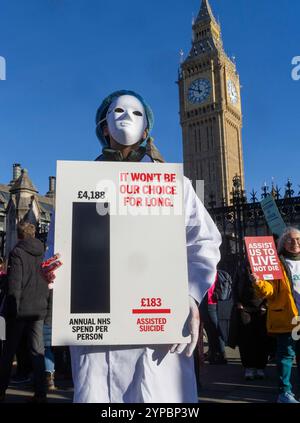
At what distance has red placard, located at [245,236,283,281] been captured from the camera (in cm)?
379

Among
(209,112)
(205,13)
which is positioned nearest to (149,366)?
(209,112)

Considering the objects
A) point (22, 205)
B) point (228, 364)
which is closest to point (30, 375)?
point (228, 364)

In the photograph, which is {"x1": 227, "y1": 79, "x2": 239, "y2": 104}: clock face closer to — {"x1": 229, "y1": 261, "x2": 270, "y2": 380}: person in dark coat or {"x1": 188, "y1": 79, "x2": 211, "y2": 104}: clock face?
{"x1": 188, "y1": 79, "x2": 211, "y2": 104}: clock face

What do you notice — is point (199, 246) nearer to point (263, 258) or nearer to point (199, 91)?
point (263, 258)

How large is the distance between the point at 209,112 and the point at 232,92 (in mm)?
6465

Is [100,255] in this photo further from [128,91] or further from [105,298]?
[128,91]

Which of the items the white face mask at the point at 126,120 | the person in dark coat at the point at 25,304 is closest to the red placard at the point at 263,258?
the white face mask at the point at 126,120

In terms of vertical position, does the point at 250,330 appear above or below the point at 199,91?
below

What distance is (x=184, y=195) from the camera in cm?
225

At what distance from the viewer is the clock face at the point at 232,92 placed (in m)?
72.1

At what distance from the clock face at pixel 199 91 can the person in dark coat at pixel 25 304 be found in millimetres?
69328

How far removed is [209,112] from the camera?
7106cm

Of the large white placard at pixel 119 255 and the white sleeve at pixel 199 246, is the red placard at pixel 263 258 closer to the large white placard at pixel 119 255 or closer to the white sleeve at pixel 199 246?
the white sleeve at pixel 199 246

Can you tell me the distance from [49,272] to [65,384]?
13.2 ft
